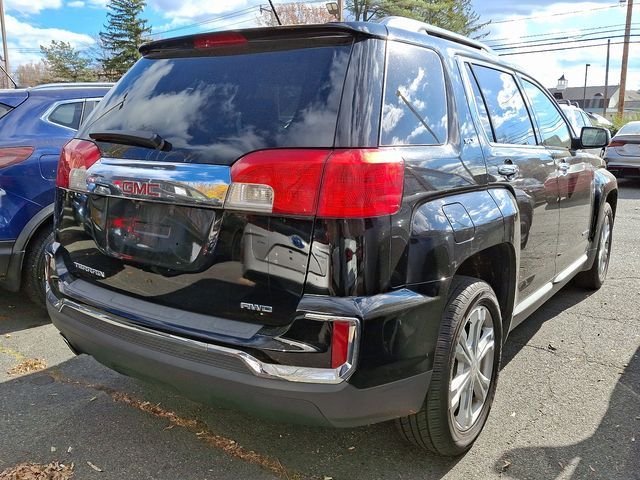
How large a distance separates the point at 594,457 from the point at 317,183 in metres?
1.90

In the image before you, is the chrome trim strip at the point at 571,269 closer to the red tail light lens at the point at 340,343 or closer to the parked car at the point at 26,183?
the red tail light lens at the point at 340,343

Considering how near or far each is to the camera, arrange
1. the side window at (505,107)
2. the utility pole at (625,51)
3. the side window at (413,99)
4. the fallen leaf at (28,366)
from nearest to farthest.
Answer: the side window at (413,99), the side window at (505,107), the fallen leaf at (28,366), the utility pole at (625,51)

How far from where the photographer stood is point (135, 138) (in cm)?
239

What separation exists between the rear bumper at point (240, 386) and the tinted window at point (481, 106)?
1.32 metres

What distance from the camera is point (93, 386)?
3.35 m

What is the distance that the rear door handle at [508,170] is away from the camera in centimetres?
283

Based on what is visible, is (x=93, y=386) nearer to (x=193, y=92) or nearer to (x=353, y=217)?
(x=193, y=92)

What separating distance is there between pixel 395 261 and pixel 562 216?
2.14 m

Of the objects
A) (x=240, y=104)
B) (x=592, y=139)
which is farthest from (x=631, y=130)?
(x=240, y=104)

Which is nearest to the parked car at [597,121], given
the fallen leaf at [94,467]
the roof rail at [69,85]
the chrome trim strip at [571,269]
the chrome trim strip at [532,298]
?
the chrome trim strip at [571,269]

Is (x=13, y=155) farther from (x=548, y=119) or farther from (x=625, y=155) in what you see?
(x=625, y=155)

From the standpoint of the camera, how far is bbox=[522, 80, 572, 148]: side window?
148 inches

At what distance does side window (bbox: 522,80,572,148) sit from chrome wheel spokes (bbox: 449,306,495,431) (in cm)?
158

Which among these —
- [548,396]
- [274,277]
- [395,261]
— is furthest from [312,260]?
[548,396]
